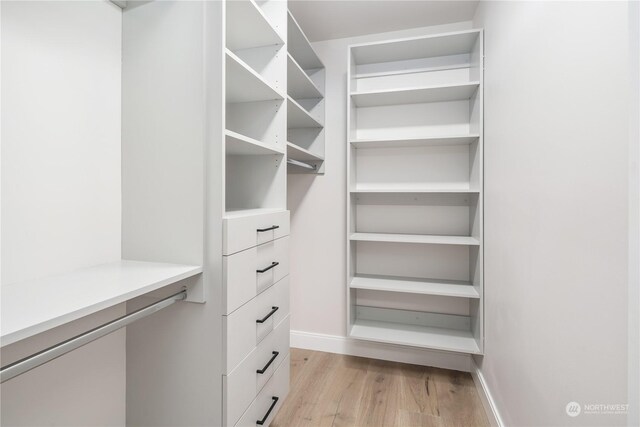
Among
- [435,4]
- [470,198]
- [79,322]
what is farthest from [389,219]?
[79,322]

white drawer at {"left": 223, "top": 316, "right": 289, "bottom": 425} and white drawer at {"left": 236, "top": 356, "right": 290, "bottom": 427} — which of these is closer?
white drawer at {"left": 223, "top": 316, "right": 289, "bottom": 425}

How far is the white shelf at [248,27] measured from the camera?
129 centimetres

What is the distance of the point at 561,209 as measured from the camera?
3.17 feet

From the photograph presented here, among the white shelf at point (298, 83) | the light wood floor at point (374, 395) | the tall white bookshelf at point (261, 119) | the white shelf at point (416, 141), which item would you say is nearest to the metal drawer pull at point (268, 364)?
the light wood floor at point (374, 395)

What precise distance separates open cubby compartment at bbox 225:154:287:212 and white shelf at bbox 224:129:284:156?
5 centimetres

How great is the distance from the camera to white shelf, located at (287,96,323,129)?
1.87 m

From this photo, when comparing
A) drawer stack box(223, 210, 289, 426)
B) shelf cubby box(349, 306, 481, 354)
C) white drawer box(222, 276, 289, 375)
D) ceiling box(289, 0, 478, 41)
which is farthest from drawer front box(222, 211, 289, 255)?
ceiling box(289, 0, 478, 41)

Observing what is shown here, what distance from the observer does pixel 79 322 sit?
1085 mm

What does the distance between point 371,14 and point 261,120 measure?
46.5 inches

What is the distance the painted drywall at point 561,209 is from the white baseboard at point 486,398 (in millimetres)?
62

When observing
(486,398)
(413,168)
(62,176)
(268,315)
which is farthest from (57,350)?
(413,168)

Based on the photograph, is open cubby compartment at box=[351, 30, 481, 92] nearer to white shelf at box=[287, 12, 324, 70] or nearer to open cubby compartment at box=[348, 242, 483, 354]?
white shelf at box=[287, 12, 324, 70]

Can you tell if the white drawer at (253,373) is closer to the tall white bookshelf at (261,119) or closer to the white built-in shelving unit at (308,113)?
the tall white bookshelf at (261,119)

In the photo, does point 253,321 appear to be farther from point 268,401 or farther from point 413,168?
point 413,168
